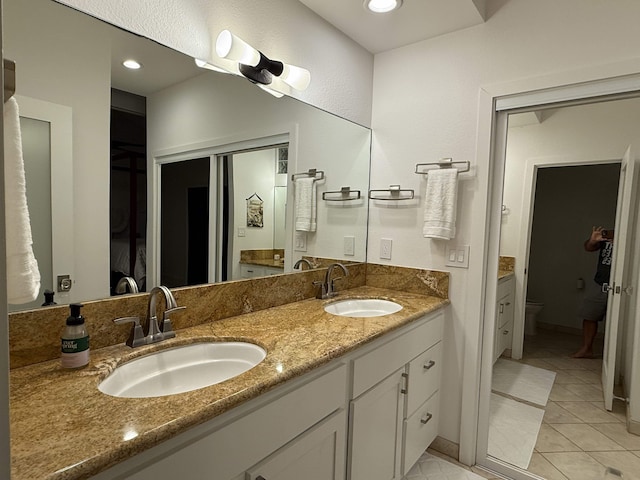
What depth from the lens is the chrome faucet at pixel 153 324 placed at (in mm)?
1152

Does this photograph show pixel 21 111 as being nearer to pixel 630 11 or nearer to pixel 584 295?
pixel 630 11

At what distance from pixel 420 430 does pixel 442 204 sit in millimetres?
1191

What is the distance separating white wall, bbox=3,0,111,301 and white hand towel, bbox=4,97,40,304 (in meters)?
0.40

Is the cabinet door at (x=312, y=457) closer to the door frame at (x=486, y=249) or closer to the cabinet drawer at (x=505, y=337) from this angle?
the door frame at (x=486, y=249)

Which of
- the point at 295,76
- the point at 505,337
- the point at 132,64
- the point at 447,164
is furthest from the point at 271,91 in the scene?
the point at 505,337

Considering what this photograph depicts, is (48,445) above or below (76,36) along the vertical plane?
below

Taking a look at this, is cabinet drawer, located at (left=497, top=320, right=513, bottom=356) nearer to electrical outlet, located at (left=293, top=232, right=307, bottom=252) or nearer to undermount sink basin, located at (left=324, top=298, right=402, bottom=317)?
undermount sink basin, located at (left=324, top=298, right=402, bottom=317)

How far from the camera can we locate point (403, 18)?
1.86m

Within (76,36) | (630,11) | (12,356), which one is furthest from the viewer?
(630,11)

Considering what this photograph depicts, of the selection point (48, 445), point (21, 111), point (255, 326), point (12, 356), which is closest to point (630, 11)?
point (255, 326)

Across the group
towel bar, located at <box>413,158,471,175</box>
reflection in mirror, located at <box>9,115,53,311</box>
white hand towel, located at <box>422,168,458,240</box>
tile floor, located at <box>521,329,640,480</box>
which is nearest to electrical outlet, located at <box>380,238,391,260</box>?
white hand towel, located at <box>422,168,458,240</box>

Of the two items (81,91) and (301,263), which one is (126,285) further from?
→ (301,263)

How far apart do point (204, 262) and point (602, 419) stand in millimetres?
2410

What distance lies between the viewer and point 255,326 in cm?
140
